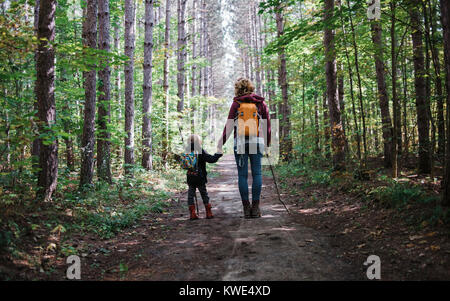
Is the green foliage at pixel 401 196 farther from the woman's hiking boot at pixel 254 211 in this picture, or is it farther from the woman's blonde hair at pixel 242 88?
the woman's blonde hair at pixel 242 88

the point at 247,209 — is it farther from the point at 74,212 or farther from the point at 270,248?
the point at 74,212

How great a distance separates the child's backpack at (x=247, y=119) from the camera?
5.51 meters

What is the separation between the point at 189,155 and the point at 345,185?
13.4ft

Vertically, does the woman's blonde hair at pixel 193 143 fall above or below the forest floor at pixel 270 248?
above

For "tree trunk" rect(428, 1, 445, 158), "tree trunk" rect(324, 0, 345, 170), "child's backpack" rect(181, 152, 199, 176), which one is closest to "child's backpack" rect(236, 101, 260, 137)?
"child's backpack" rect(181, 152, 199, 176)

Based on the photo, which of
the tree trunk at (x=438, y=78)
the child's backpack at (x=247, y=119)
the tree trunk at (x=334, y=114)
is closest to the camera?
the tree trunk at (x=438, y=78)

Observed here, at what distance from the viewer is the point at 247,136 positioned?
5.55 metres

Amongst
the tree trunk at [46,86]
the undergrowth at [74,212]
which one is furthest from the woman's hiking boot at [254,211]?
the tree trunk at [46,86]

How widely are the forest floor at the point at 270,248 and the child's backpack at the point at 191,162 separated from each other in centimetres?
107

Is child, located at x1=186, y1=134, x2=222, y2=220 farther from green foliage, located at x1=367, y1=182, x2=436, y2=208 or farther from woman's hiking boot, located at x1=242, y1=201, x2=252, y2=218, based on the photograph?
green foliage, located at x1=367, y1=182, x2=436, y2=208

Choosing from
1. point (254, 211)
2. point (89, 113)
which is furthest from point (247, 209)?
point (89, 113)

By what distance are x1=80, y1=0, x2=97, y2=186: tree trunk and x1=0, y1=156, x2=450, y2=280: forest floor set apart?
2.59m
